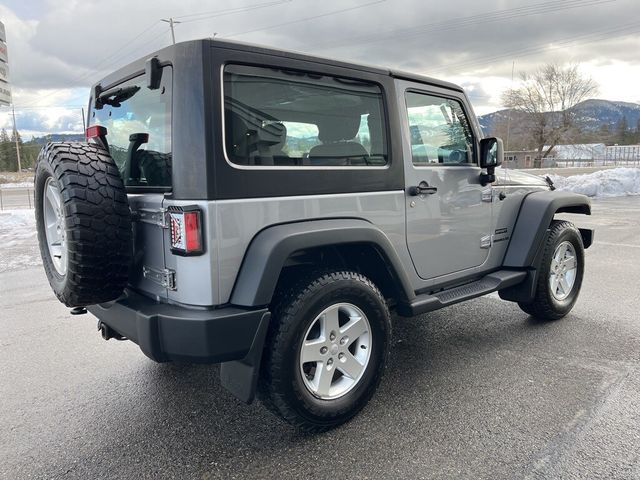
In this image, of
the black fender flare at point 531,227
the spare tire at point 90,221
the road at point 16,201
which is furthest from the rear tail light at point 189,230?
the road at point 16,201

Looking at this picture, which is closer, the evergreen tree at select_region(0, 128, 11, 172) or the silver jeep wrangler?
the silver jeep wrangler

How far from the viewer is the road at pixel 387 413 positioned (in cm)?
241

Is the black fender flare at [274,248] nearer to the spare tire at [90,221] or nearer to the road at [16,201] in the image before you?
the spare tire at [90,221]

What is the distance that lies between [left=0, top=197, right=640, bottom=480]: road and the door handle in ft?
4.21

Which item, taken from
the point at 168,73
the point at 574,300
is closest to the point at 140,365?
the point at 168,73

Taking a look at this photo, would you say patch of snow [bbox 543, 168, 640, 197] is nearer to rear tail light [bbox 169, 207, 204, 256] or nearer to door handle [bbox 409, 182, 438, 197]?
door handle [bbox 409, 182, 438, 197]

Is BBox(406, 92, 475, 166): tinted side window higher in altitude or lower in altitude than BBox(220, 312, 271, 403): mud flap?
higher

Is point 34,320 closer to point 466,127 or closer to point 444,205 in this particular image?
point 444,205

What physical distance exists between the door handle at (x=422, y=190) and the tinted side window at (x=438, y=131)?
0.16m

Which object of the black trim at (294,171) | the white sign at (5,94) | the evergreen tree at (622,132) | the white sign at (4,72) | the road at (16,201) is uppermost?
the evergreen tree at (622,132)

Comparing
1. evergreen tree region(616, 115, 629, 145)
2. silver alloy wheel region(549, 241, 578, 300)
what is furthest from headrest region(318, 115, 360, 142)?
evergreen tree region(616, 115, 629, 145)

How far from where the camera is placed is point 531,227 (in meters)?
4.09

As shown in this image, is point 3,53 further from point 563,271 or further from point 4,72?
point 563,271

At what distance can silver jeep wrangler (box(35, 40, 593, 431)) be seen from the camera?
230 cm
